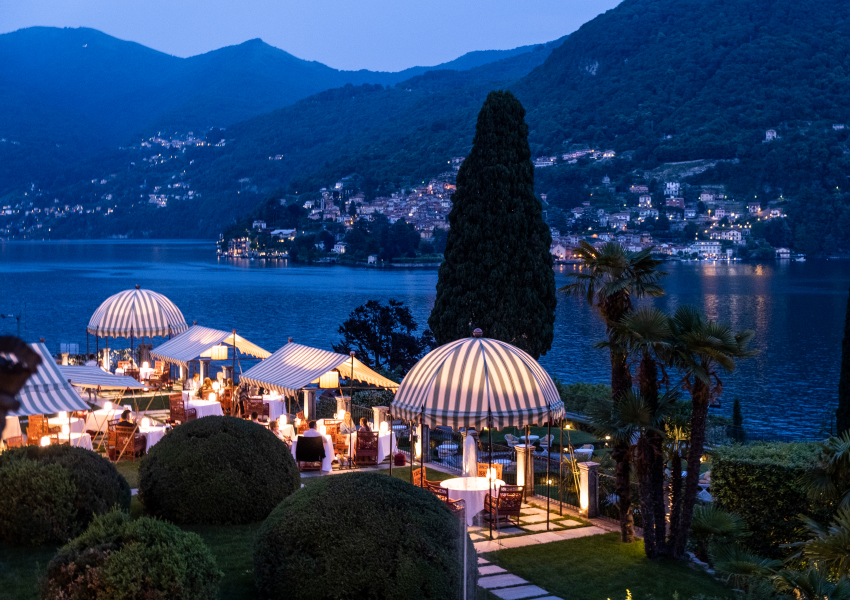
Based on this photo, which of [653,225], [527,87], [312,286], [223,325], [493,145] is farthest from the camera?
[527,87]

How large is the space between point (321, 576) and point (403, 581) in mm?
745

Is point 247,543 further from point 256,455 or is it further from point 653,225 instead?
point 653,225

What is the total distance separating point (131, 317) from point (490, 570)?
18468 millimetres

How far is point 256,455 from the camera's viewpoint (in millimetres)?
10938

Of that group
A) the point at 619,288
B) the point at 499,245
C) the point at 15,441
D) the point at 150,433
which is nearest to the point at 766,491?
the point at 619,288

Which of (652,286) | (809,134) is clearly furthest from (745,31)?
(652,286)

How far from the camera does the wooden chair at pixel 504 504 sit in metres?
11.4

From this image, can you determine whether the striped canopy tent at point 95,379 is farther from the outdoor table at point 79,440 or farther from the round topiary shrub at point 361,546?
the round topiary shrub at point 361,546

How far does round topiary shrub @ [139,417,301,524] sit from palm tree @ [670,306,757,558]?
524 centimetres

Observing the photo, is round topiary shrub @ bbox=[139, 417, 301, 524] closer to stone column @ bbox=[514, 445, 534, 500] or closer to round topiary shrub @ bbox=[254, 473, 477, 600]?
round topiary shrub @ bbox=[254, 473, 477, 600]

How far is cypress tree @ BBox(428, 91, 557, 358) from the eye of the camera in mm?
24359

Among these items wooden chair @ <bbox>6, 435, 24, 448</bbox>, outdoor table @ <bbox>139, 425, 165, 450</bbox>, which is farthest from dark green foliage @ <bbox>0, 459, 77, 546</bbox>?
outdoor table @ <bbox>139, 425, 165, 450</bbox>

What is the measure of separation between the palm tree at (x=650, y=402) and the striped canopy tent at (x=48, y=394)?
25.3 ft

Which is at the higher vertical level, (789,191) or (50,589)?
(789,191)
